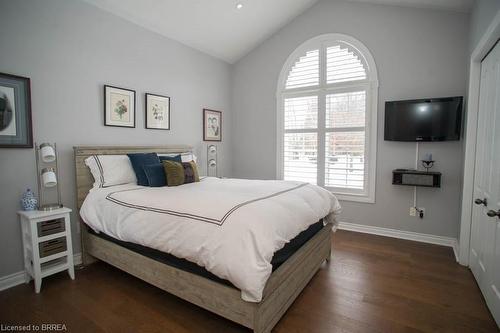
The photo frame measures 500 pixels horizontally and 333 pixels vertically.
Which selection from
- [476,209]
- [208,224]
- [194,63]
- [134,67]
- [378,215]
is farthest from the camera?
[194,63]

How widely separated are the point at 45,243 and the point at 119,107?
65.8 inches

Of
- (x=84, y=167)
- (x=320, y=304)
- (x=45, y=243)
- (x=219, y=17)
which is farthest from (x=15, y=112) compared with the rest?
(x=320, y=304)

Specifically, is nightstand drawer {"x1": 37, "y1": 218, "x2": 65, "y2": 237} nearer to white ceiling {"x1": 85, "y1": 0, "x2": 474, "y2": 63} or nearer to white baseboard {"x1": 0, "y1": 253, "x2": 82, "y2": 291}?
white baseboard {"x1": 0, "y1": 253, "x2": 82, "y2": 291}

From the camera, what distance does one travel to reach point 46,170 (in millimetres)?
2438

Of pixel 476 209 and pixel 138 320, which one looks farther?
pixel 476 209

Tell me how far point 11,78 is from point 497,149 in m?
4.08

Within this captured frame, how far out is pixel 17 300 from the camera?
2176 millimetres

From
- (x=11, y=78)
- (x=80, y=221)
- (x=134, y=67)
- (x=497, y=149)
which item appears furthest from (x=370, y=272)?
(x=11, y=78)

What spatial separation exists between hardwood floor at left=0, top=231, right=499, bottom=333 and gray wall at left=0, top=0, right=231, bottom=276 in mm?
616

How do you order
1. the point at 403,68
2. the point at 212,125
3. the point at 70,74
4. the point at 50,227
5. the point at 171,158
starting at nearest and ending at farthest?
1. the point at 50,227
2. the point at 70,74
3. the point at 171,158
4. the point at 403,68
5. the point at 212,125

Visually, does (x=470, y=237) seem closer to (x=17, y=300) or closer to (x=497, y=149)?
(x=497, y=149)

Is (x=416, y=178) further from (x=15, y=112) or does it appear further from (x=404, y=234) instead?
(x=15, y=112)

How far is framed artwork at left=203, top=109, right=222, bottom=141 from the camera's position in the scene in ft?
14.6

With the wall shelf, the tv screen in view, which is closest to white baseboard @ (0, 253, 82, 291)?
the wall shelf
